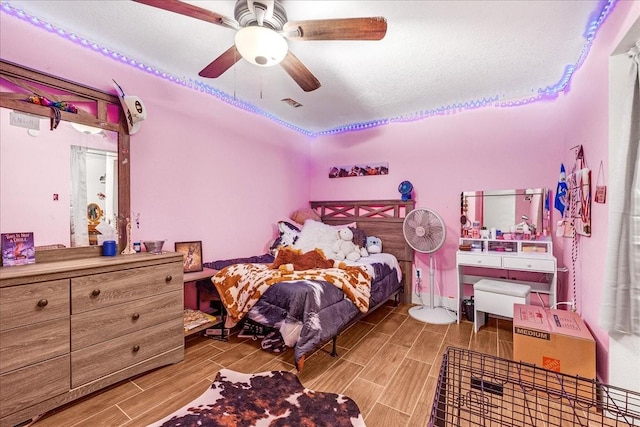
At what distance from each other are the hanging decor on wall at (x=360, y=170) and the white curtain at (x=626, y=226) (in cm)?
265

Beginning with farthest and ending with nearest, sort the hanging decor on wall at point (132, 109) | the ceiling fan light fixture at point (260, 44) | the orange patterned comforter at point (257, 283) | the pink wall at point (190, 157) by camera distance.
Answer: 1. the orange patterned comforter at point (257, 283)
2. the hanging decor on wall at point (132, 109)
3. the pink wall at point (190, 157)
4. the ceiling fan light fixture at point (260, 44)

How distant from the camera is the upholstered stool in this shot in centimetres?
280

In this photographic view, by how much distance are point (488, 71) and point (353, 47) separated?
4.57 ft

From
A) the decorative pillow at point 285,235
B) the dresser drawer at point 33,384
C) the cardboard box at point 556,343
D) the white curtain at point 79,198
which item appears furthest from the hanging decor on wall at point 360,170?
the dresser drawer at point 33,384

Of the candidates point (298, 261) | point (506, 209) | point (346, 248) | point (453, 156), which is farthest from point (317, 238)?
point (506, 209)

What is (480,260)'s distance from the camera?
3154mm

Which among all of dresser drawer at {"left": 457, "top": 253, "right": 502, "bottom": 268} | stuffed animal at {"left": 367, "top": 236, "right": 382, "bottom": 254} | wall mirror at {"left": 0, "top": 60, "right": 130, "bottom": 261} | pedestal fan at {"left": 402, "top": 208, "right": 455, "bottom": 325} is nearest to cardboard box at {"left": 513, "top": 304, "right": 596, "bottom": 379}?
dresser drawer at {"left": 457, "top": 253, "right": 502, "bottom": 268}

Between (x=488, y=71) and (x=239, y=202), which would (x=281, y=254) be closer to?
(x=239, y=202)

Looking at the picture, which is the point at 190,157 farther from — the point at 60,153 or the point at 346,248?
the point at 346,248

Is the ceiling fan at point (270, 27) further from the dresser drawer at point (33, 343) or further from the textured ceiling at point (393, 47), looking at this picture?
the dresser drawer at point (33, 343)

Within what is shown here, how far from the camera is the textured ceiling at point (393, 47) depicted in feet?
6.49

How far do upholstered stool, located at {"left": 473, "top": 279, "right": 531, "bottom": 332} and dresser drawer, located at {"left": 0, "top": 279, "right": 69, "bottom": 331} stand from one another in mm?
3433

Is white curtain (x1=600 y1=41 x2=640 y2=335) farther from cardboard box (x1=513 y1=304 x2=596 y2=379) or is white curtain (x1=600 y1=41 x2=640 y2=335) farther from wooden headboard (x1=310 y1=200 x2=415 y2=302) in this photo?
wooden headboard (x1=310 y1=200 x2=415 y2=302)

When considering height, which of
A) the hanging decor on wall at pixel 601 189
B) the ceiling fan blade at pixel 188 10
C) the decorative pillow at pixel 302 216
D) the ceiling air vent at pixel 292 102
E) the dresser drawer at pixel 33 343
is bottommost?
the dresser drawer at pixel 33 343
